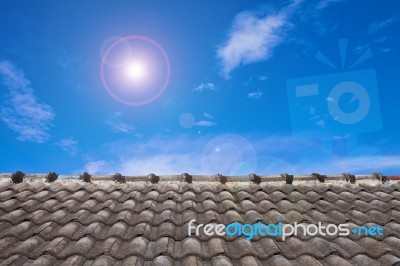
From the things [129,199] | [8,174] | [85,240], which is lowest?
[85,240]

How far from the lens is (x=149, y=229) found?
4.42m

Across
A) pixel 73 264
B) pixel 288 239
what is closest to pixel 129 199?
pixel 73 264

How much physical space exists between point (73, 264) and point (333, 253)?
9.75 feet

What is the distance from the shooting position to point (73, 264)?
3529 millimetres

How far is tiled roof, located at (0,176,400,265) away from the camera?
148 inches

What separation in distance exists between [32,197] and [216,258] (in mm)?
3475

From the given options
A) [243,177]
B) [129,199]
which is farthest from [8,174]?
[243,177]

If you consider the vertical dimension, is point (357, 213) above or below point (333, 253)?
above

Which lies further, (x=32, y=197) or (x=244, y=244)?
(x=32, y=197)

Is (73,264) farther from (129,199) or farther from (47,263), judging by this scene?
(129,199)

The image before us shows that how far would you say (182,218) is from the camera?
4801 mm

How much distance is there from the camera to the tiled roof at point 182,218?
3.75 metres

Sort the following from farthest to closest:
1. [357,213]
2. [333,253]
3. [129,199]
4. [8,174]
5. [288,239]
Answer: [8,174] → [129,199] → [357,213] → [288,239] → [333,253]

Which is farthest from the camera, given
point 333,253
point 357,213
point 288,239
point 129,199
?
point 129,199
